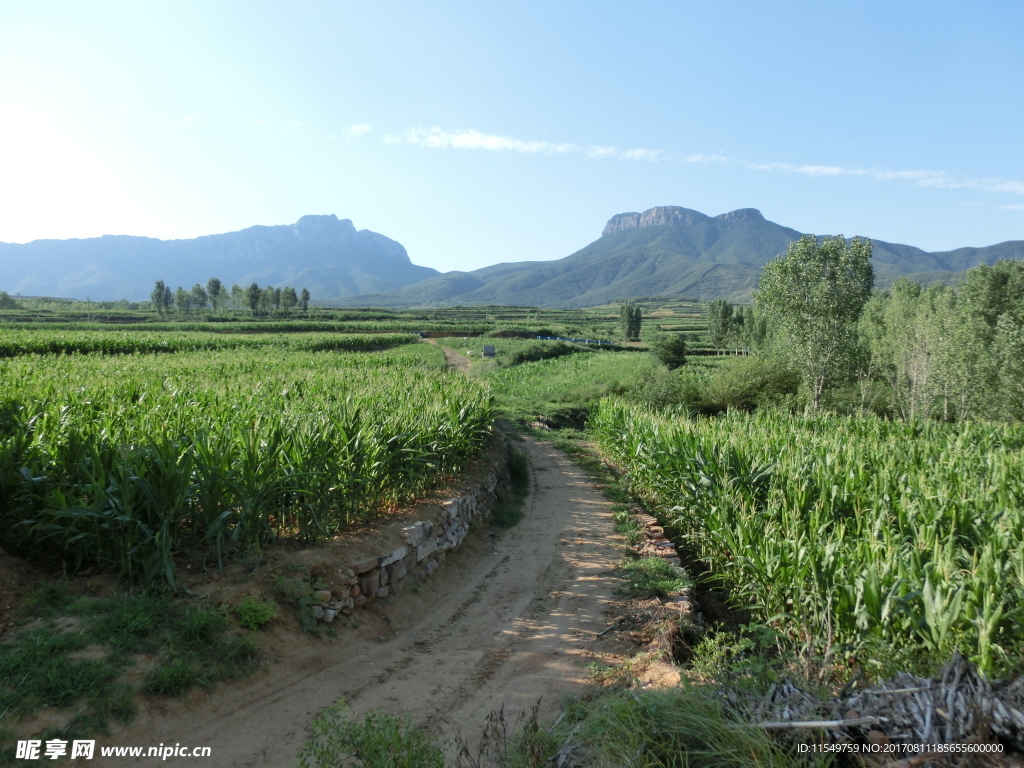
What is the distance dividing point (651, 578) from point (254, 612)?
5.55 m

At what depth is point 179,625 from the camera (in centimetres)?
520

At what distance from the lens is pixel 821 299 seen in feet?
95.5

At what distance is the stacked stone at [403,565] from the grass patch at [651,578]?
9.69 feet

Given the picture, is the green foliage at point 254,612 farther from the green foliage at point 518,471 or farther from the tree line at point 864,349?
Answer: the tree line at point 864,349

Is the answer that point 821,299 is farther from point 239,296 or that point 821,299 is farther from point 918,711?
point 239,296

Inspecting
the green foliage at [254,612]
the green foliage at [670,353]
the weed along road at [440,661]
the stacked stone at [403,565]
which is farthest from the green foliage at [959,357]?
the green foliage at [254,612]

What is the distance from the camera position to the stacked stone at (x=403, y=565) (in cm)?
654

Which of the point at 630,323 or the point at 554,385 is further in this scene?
the point at 630,323

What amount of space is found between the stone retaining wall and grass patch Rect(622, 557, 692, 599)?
2.96 metres

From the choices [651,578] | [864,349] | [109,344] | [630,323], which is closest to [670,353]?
[864,349]

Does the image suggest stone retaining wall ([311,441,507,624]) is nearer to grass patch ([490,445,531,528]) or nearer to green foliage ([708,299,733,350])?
grass patch ([490,445,531,528])

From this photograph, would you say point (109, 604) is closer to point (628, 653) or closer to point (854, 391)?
point (628, 653)

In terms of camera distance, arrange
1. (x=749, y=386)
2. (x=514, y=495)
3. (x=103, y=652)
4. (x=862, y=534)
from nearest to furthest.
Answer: (x=103, y=652) < (x=862, y=534) < (x=514, y=495) < (x=749, y=386)

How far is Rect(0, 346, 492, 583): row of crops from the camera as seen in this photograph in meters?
5.67
